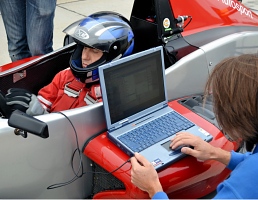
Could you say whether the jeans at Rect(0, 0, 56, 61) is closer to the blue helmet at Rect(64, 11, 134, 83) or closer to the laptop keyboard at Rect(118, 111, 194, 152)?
the blue helmet at Rect(64, 11, 134, 83)

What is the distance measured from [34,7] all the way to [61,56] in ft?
1.89

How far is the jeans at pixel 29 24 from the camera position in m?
2.96

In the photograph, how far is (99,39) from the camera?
2.12 metres

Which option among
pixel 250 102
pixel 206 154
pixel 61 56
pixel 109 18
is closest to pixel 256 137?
pixel 250 102

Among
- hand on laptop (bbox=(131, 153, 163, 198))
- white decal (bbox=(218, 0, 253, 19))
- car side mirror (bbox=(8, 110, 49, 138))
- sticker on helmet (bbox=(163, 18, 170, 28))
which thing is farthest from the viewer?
white decal (bbox=(218, 0, 253, 19))

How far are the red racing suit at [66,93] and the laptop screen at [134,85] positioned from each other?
0.91 feet

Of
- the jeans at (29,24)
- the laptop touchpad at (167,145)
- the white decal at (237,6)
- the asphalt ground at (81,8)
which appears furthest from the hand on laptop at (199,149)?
the asphalt ground at (81,8)

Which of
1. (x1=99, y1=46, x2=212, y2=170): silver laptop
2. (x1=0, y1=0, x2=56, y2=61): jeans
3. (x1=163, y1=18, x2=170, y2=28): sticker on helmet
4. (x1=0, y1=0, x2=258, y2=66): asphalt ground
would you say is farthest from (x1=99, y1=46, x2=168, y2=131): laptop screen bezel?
(x1=0, y1=0, x2=258, y2=66): asphalt ground

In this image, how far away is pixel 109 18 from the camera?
89.4 inches

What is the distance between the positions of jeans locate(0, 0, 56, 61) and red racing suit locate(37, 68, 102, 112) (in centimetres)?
73

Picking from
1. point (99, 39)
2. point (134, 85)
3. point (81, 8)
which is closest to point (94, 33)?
point (99, 39)

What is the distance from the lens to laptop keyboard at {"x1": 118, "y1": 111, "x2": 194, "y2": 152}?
1866mm

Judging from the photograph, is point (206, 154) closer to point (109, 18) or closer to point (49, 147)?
point (49, 147)

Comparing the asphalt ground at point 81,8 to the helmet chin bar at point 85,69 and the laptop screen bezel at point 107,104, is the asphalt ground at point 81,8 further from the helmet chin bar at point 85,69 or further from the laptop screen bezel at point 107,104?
the laptop screen bezel at point 107,104
